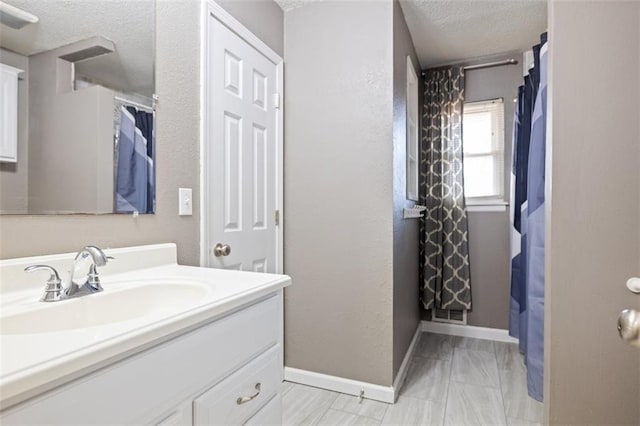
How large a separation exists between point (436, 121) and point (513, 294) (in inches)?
59.5

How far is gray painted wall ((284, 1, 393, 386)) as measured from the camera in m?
1.90

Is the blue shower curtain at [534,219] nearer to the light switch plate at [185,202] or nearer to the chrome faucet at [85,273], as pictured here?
the light switch plate at [185,202]

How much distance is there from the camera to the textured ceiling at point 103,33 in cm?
93

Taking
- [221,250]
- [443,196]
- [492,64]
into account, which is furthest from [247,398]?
[492,64]

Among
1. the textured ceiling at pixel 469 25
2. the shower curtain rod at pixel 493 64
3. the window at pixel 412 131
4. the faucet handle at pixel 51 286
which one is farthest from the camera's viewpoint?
the shower curtain rod at pixel 493 64

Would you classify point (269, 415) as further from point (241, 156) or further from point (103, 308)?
point (241, 156)

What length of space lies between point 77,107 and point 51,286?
0.55m

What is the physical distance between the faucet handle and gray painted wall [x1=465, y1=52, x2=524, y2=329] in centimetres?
284

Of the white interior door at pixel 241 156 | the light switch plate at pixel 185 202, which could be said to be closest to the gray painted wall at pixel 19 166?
the light switch plate at pixel 185 202

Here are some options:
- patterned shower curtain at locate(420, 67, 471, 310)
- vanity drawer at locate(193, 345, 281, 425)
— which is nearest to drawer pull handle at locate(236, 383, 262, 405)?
vanity drawer at locate(193, 345, 281, 425)

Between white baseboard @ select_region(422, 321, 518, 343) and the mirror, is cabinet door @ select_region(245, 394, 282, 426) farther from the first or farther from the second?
white baseboard @ select_region(422, 321, 518, 343)

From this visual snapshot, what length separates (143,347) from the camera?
606 mm

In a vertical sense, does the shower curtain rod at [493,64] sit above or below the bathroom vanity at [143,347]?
above

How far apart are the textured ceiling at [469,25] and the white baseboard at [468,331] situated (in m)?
2.28
